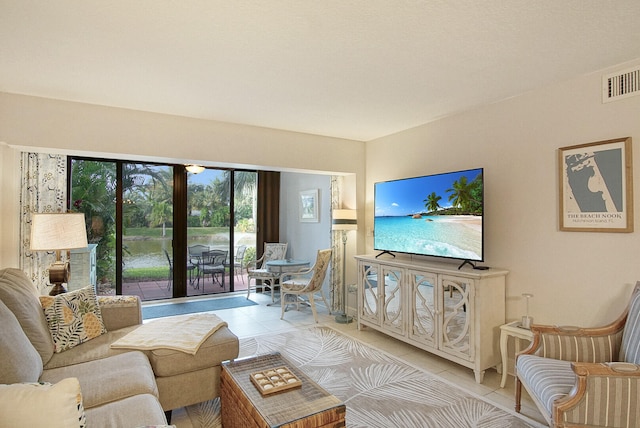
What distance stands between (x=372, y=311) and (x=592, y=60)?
3108 mm

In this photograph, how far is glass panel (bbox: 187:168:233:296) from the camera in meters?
6.27

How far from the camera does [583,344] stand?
2352 mm

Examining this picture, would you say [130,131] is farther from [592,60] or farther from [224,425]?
[592,60]

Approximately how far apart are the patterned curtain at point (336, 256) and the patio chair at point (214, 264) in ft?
7.62

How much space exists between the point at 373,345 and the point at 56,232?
3.25m

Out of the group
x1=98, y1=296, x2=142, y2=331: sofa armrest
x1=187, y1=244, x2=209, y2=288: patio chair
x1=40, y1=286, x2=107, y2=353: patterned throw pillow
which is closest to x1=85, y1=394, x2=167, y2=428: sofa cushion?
x1=40, y1=286, x2=107, y2=353: patterned throw pillow

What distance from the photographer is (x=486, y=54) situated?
241cm

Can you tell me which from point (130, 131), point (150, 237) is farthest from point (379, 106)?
point (150, 237)

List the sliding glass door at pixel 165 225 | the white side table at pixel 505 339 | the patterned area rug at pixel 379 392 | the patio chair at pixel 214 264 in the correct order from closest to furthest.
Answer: the patterned area rug at pixel 379 392 < the white side table at pixel 505 339 < the sliding glass door at pixel 165 225 < the patio chair at pixel 214 264

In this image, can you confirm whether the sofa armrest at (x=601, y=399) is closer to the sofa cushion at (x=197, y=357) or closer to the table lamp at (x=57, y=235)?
the sofa cushion at (x=197, y=357)

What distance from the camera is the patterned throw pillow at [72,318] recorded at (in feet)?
8.18

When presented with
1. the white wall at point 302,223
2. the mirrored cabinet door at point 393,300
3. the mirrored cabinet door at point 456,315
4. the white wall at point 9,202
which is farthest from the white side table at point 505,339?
the white wall at point 9,202

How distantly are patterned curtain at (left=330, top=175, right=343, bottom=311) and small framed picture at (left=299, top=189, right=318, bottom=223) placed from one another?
94 cm

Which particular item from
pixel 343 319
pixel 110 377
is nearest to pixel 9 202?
pixel 110 377
